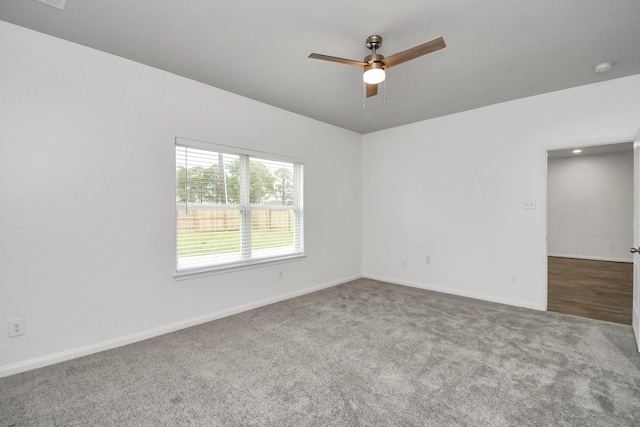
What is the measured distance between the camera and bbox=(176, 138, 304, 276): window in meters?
3.25

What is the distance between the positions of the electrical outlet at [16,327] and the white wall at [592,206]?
33.0 ft

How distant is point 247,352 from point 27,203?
7.07ft

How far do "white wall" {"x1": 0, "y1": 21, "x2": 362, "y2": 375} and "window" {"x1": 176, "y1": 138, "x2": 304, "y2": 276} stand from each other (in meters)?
0.15

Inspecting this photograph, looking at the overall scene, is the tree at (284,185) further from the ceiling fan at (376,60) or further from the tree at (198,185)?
the ceiling fan at (376,60)

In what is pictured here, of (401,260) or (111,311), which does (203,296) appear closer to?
(111,311)

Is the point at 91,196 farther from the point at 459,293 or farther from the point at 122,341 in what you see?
the point at 459,293

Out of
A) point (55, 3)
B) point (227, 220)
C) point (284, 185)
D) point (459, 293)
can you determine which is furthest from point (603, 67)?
point (55, 3)

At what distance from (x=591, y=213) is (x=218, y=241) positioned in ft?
28.7

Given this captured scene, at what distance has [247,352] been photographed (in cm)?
260

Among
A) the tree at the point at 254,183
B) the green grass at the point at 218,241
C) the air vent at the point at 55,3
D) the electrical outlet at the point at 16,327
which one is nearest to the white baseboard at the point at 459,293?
the green grass at the point at 218,241

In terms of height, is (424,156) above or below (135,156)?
above

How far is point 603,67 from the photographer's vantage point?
2904 millimetres

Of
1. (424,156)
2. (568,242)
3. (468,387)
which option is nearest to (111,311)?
(468,387)

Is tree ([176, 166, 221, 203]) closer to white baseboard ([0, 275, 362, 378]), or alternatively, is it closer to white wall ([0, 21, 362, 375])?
white wall ([0, 21, 362, 375])
